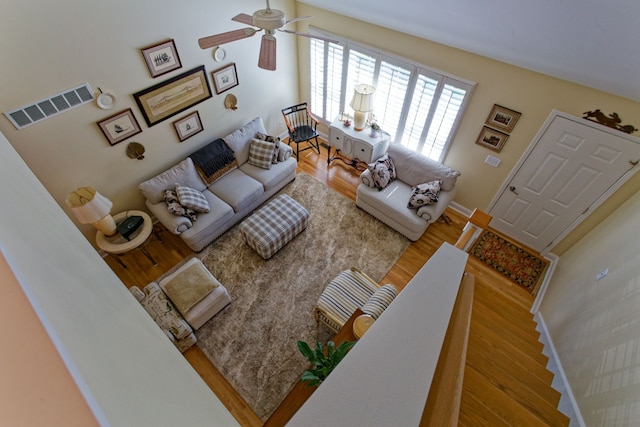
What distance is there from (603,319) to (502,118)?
2.38 meters

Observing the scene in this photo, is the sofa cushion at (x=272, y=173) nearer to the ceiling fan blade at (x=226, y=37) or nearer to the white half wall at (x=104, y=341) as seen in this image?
the ceiling fan blade at (x=226, y=37)

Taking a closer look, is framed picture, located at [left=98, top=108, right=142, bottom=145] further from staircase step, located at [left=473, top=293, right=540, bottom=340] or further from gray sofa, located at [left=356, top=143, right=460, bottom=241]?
staircase step, located at [left=473, top=293, right=540, bottom=340]

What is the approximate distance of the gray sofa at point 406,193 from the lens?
3.97 metres

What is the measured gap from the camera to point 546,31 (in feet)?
6.71

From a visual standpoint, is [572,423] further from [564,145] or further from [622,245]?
[564,145]

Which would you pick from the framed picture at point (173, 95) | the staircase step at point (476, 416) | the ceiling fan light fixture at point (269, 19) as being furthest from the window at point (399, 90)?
the staircase step at point (476, 416)

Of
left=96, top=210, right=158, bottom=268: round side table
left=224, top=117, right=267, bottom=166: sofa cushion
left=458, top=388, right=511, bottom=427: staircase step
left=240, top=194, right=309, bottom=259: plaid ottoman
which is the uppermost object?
left=458, top=388, right=511, bottom=427: staircase step

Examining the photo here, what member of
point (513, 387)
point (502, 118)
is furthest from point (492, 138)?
point (513, 387)

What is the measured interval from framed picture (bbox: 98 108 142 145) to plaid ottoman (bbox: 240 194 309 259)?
1763mm

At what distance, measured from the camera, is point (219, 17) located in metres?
3.62

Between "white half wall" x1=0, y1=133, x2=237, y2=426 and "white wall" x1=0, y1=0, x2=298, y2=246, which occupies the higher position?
"white half wall" x1=0, y1=133, x2=237, y2=426

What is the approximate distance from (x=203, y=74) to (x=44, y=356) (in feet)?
13.3

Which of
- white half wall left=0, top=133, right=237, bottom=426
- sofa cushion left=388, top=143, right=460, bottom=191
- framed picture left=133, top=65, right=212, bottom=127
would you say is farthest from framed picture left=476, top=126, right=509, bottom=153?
white half wall left=0, top=133, right=237, bottom=426

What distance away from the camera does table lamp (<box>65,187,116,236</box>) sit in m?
2.93
